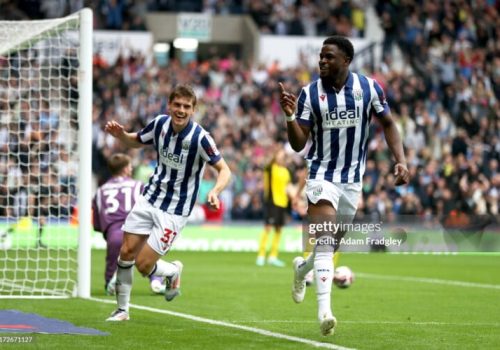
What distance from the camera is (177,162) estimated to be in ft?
33.2

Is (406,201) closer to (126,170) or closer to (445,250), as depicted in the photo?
(445,250)

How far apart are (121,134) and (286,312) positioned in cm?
258

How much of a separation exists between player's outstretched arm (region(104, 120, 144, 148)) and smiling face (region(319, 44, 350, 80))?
1950 mm

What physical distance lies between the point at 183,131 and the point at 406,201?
17.1 metres

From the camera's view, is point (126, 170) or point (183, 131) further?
point (126, 170)

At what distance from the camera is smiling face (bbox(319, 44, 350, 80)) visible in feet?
29.9

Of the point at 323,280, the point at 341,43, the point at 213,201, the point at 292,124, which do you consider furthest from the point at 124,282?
the point at 341,43

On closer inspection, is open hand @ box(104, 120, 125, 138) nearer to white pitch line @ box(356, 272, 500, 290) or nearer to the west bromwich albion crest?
the west bromwich albion crest

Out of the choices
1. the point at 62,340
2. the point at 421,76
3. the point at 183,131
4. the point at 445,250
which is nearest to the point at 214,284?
the point at 183,131

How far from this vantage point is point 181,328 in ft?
31.7

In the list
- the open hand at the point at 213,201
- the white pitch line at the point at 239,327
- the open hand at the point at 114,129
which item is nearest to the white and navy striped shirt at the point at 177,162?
the open hand at the point at 114,129

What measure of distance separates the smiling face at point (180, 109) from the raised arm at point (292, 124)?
4.09 feet

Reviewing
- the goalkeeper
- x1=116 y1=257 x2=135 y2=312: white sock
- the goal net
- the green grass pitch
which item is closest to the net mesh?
the goal net

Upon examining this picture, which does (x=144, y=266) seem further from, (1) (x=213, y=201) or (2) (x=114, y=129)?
(1) (x=213, y=201)
